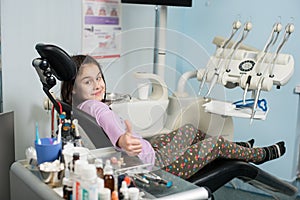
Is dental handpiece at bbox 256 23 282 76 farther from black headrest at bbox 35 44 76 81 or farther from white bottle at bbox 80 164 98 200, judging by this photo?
white bottle at bbox 80 164 98 200

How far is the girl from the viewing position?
4.95ft

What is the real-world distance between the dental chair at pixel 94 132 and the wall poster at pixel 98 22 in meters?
0.81

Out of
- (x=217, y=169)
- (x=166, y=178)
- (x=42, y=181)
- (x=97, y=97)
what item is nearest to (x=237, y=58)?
(x=217, y=169)

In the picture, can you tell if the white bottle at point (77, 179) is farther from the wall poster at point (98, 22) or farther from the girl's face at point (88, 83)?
the wall poster at point (98, 22)

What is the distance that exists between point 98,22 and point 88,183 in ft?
5.59

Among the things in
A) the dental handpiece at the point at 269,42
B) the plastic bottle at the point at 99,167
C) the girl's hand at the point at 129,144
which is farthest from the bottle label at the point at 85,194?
the dental handpiece at the point at 269,42

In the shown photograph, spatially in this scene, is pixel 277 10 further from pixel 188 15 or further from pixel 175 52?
pixel 175 52

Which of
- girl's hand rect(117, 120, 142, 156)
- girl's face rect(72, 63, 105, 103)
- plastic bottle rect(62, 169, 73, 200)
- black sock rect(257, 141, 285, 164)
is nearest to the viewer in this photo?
plastic bottle rect(62, 169, 73, 200)

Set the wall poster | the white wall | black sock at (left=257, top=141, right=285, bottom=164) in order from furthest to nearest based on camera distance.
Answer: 1. the wall poster
2. black sock at (left=257, top=141, right=285, bottom=164)
3. the white wall

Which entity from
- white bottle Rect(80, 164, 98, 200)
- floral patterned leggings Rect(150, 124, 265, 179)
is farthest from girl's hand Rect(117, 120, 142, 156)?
white bottle Rect(80, 164, 98, 200)

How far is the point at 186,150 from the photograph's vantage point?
176 centimetres

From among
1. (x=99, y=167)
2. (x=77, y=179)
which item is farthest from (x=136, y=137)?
(x=77, y=179)

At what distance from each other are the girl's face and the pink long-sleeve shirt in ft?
0.09

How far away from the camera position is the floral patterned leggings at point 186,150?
1.64m
